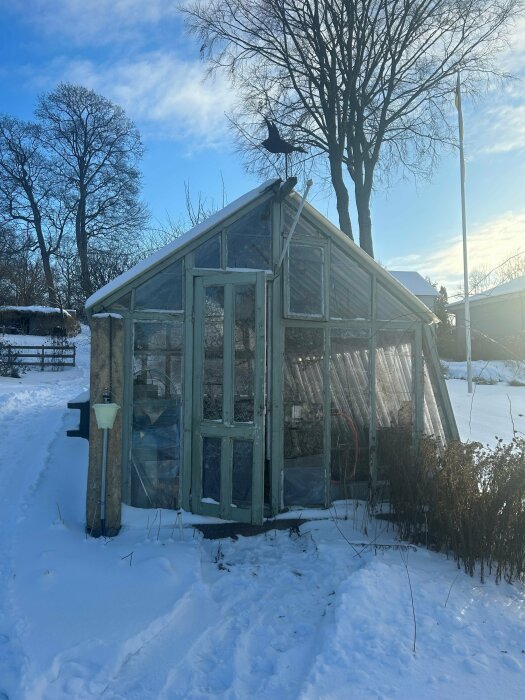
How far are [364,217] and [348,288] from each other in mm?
8286

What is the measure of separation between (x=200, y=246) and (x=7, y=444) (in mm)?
5275

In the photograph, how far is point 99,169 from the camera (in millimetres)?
27078

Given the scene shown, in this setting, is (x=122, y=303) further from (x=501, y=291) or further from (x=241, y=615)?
(x=501, y=291)

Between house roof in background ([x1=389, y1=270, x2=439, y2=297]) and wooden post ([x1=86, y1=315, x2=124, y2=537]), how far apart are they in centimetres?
2503

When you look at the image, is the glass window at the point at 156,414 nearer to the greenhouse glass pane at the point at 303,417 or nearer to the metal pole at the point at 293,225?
the greenhouse glass pane at the point at 303,417

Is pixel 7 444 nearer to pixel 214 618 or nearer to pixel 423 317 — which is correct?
pixel 214 618

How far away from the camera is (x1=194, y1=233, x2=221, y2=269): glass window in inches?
207

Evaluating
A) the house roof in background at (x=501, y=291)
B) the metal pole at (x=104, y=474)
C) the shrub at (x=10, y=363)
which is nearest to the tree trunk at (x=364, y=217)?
the metal pole at (x=104, y=474)

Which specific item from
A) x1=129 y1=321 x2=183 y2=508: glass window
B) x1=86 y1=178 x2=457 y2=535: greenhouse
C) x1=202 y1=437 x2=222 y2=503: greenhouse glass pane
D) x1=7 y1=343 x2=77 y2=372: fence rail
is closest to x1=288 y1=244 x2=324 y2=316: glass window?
x1=86 y1=178 x2=457 y2=535: greenhouse

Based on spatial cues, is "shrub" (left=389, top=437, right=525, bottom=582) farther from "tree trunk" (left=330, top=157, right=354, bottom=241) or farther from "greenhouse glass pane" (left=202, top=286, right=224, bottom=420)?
"tree trunk" (left=330, top=157, right=354, bottom=241)

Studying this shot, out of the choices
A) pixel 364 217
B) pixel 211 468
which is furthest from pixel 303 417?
pixel 364 217

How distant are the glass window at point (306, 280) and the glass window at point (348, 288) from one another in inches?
6.6

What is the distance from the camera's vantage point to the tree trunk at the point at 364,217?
12.9 metres

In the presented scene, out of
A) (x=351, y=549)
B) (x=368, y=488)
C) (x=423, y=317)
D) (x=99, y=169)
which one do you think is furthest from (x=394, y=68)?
(x=99, y=169)
